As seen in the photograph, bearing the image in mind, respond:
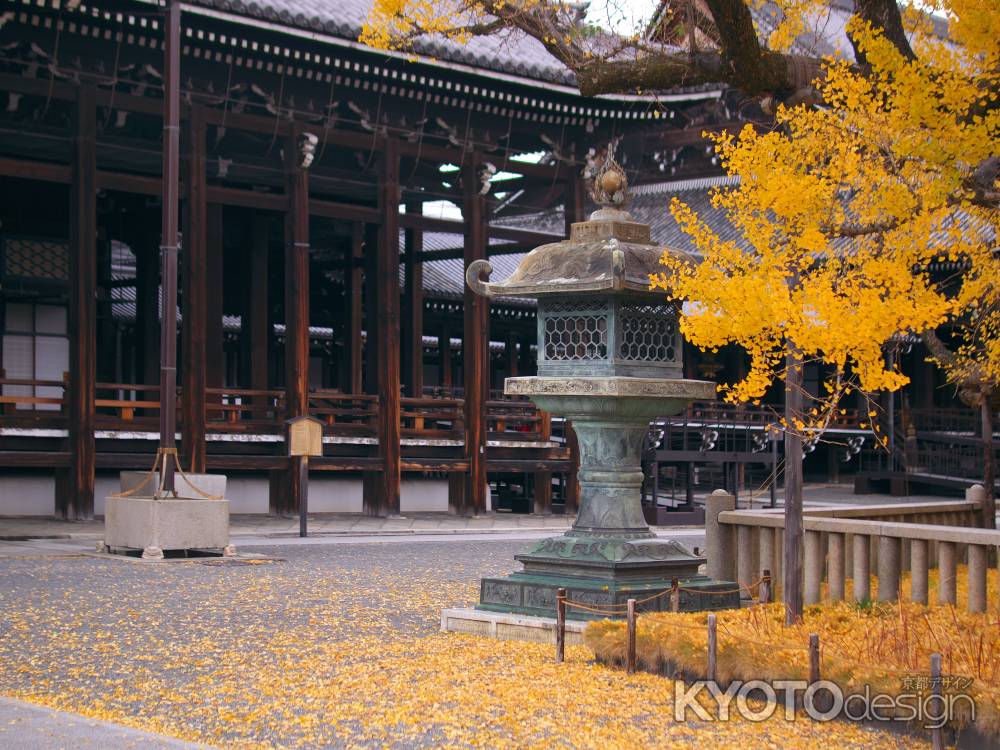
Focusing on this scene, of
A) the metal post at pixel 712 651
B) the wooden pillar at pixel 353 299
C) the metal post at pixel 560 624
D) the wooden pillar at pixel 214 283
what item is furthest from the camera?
the wooden pillar at pixel 353 299

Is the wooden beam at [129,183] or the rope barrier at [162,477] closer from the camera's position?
the rope barrier at [162,477]

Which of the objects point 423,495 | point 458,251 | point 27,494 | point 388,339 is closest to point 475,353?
point 388,339

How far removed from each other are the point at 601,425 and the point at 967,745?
428 cm

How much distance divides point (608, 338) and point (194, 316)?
1173 cm

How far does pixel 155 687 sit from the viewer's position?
8172mm

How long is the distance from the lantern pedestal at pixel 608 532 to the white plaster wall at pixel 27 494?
12579mm

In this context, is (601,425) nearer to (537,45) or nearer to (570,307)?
(570,307)

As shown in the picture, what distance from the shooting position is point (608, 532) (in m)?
10.5

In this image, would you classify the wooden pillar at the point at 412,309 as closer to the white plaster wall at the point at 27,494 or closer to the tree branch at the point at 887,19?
the white plaster wall at the point at 27,494

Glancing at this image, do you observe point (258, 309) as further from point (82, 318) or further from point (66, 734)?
point (66, 734)

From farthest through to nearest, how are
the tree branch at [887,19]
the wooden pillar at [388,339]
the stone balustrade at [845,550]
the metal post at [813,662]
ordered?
the wooden pillar at [388,339], the stone balustrade at [845,550], the tree branch at [887,19], the metal post at [813,662]

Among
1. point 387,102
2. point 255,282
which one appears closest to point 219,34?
point 387,102

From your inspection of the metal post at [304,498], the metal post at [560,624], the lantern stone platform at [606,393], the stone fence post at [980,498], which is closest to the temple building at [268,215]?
the metal post at [304,498]

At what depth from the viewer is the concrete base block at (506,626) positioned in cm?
974
